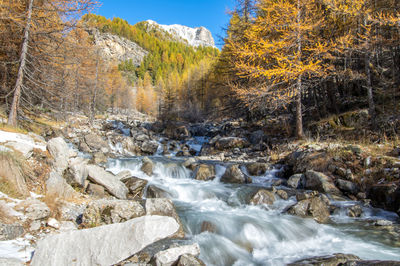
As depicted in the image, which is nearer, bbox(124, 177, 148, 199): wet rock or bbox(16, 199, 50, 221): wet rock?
bbox(16, 199, 50, 221): wet rock

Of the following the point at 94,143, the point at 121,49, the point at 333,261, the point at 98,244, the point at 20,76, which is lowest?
the point at 333,261

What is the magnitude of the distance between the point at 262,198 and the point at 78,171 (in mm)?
5566

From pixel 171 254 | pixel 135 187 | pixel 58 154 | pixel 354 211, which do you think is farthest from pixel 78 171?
pixel 354 211

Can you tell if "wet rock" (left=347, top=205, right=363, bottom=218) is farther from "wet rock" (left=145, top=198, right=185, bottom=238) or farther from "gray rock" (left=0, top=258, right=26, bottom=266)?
"gray rock" (left=0, top=258, right=26, bottom=266)

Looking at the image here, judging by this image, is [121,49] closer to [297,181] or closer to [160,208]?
[297,181]

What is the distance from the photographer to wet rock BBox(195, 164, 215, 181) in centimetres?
937

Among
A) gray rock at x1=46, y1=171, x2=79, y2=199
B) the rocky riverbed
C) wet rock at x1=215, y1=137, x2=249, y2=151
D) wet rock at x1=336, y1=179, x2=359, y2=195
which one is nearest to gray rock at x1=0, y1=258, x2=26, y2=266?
the rocky riverbed

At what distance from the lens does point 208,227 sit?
523 centimetres

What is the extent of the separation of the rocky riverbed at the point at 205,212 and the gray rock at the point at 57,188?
23mm

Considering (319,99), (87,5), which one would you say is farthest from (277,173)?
(87,5)

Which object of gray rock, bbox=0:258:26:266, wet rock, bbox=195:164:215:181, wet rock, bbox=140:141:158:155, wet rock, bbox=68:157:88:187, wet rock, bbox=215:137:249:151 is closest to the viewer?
gray rock, bbox=0:258:26:266

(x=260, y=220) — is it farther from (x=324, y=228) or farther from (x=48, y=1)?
(x=48, y=1)

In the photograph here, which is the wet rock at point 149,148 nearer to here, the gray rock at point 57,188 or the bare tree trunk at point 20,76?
the bare tree trunk at point 20,76

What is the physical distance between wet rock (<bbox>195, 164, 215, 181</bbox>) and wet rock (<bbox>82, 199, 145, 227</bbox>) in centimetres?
492
